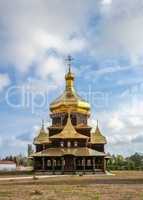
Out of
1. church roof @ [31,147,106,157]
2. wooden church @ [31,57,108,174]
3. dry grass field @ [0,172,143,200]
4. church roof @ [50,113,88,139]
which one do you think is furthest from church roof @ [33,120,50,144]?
dry grass field @ [0,172,143,200]

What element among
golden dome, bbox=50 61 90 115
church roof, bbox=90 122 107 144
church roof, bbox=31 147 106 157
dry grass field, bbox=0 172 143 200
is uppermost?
golden dome, bbox=50 61 90 115

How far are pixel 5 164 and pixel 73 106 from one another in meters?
25.6

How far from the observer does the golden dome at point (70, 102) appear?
61.0 meters

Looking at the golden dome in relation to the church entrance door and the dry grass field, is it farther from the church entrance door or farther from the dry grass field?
the dry grass field

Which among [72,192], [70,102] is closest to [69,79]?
[70,102]

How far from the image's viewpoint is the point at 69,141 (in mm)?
56594

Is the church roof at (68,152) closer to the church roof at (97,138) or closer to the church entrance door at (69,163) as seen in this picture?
the church entrance door at (69,163)

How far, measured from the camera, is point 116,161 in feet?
313

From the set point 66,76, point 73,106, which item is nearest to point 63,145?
point 73,106

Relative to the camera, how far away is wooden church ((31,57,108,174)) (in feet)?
180

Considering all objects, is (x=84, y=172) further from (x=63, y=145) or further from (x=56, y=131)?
(x=56, y=131)

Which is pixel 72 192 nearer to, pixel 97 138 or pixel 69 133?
pixel 69 133

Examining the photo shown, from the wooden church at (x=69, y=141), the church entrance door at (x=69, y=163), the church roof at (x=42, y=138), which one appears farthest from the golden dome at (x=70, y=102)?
the church entrance door at (x=69, y=163)

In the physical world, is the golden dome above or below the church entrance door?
above
